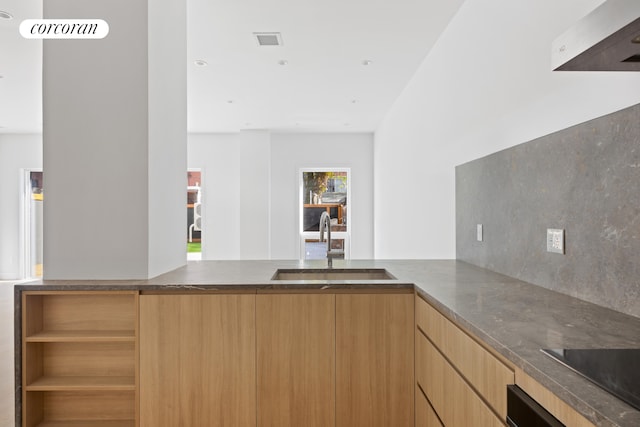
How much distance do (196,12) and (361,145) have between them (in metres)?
5.05

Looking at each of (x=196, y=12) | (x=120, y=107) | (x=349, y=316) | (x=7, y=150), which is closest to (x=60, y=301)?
(x=120, y=107)

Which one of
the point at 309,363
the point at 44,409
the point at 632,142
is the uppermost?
the point at 632,142

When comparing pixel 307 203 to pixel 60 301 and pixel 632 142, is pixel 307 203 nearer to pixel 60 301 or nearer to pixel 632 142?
pixel 60 301

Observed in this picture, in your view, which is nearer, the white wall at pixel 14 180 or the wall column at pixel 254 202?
the wall column at pixel 254 202

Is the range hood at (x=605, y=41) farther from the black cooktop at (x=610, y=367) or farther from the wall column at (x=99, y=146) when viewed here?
the wall column at (x=99, y=146)

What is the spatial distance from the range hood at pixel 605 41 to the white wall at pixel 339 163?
22.0 feet

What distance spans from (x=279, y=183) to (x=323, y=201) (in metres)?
0.89

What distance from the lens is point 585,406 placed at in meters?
0.75

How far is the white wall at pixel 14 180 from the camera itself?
7.94m

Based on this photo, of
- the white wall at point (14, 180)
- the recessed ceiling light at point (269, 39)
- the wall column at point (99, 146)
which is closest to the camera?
the wall column at point (99, 146)

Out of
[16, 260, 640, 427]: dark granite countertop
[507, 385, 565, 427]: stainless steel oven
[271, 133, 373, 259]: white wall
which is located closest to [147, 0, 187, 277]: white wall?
[16, 260, 640, 427]: dark granite countertop

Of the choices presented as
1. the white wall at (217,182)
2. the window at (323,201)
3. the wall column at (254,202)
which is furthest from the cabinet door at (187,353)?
the white wall at (217,182)

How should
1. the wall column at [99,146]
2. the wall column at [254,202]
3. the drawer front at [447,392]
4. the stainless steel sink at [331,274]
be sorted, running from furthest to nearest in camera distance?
the wall column at [254,202] < the stainless steel sink at [331,274] < the wall column at [99,146] < the drawer front at [447,392]

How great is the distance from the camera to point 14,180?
8039 millimetres
